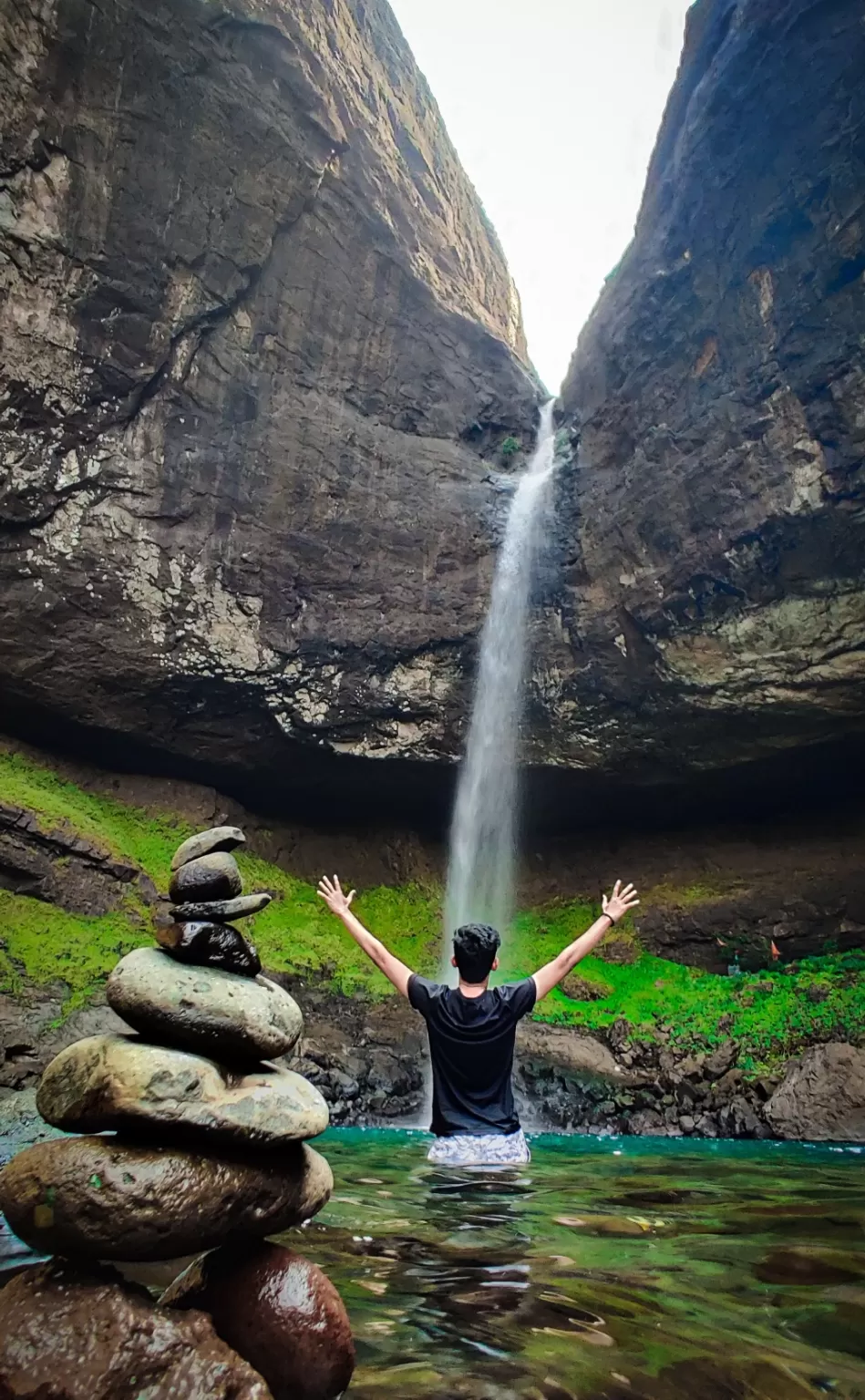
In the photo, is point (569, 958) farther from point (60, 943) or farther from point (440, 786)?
point (440, 786)

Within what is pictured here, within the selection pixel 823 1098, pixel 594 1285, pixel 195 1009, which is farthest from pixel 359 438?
pixel 594 1285

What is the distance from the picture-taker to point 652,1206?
14.7 ft

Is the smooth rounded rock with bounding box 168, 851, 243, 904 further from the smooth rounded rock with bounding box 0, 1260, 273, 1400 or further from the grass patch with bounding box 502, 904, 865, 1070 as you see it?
the grass patch with bounding box 502, 904, 865, 1070

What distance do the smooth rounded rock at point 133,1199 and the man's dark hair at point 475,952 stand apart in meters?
1.62

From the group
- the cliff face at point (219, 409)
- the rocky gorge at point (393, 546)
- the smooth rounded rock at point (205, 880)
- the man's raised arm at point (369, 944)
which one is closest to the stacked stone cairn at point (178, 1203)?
the smooth rounded rock at point (205, 880)

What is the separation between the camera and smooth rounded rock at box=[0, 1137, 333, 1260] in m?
2.26

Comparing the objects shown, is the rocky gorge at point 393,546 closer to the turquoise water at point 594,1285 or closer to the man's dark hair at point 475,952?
the turquoise water at point 594,1285

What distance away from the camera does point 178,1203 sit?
2.33 meters

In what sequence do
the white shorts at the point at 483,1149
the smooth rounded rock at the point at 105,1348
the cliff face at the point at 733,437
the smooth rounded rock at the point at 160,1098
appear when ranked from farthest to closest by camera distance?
the cliff face at the point at 733,437 → the white shorts at the point at 483,1149 → the smooth rounded rock at the point at 160,1098 → the smooth rounded rock at the point at 105,1348

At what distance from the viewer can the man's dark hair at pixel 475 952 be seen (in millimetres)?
4023

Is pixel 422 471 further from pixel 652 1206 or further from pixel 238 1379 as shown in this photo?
pixel 238 1379

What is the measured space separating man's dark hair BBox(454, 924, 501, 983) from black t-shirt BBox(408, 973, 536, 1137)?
10 cm

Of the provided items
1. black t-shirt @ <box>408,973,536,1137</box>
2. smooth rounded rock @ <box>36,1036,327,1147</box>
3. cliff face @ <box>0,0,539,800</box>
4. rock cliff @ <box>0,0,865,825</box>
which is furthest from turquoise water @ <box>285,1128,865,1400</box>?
cliff face @ <box>0,0,539,800</box>

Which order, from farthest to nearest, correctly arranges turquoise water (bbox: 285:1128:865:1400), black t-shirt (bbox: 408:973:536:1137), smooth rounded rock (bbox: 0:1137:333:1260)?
1. black t-shirt (bbox: 408:973:536:1137)
2. smooth rounded rock (bbox: 0:1137:333:1260)
3. turquoise water (bbox: 285:1128:865:1400)
